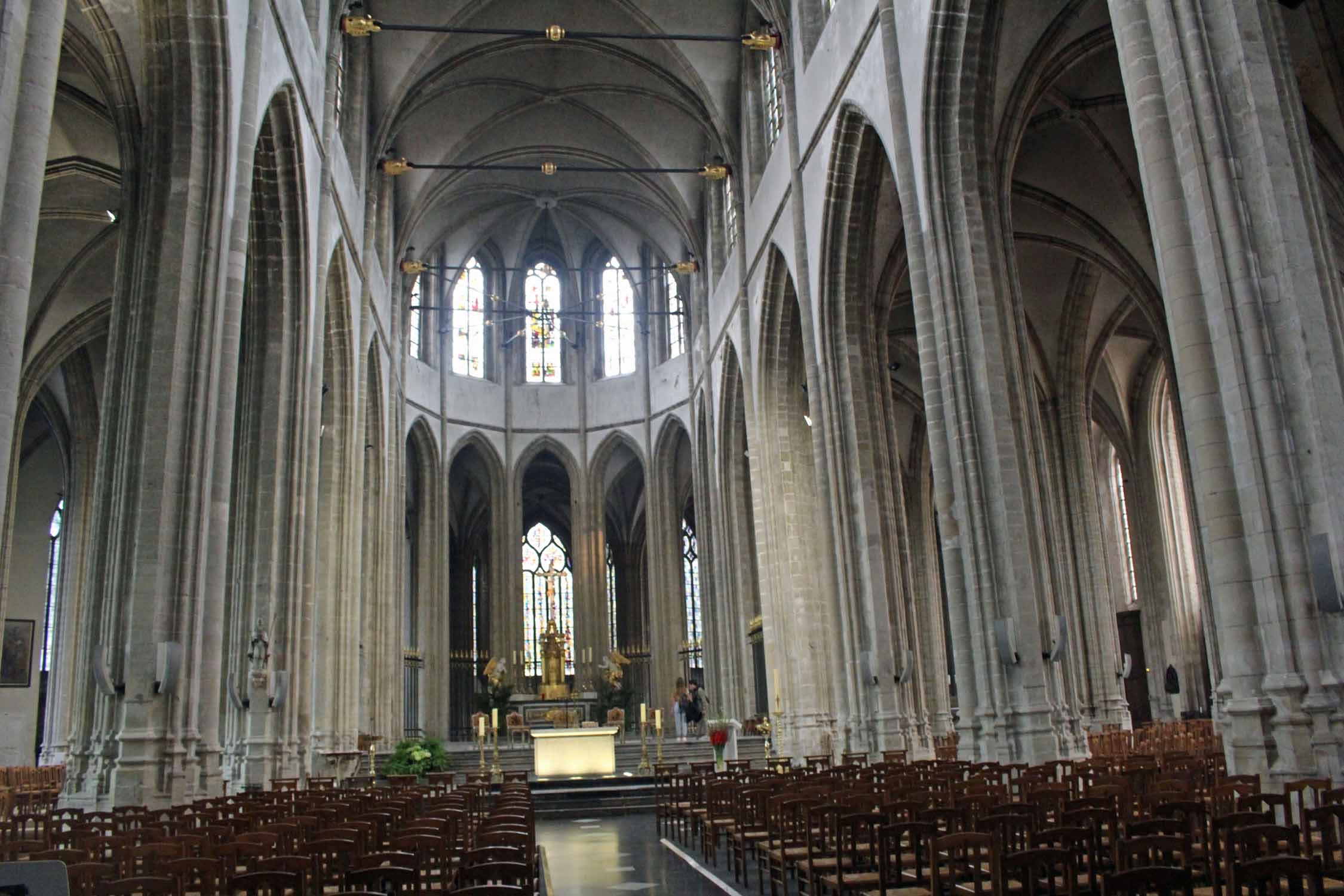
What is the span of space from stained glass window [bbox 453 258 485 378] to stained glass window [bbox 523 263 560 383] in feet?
5.50

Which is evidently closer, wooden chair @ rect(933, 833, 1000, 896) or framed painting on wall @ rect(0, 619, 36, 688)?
wooden chair @ rect(933, 833, 1000, 896)

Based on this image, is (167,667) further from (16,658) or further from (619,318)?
(619,318)

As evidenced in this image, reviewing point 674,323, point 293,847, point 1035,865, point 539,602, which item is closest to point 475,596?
point 539,602

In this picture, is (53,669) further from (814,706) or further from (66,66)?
(814,706)

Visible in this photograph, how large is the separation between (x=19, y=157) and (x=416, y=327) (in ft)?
98.7

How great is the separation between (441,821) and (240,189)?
33.1 ft

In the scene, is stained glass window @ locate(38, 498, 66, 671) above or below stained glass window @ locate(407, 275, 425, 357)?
below

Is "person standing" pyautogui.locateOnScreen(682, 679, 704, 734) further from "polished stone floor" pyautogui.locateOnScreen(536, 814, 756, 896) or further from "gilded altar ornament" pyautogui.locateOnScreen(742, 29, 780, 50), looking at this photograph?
"gilded altar ornament" pyautogui.locateOnScreen(742, 29, 780, 50)

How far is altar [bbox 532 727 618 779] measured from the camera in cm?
2402

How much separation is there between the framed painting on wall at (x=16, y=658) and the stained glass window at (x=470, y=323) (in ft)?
51.6

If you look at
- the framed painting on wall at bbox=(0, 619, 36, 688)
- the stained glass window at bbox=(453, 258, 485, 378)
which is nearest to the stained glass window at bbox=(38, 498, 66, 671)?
the framed painting on wall at bbox=(0, 619, 36, 688)

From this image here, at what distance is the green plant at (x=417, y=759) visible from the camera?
2377 cm

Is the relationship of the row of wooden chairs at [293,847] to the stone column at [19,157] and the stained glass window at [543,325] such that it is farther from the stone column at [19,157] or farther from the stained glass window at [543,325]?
the stained glass window at [543,325]

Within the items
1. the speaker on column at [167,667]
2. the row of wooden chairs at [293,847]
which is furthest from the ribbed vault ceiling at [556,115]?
the row of wooden chairs at [293,847]
